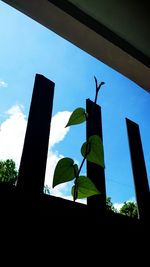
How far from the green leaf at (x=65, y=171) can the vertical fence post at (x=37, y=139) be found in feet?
0.24

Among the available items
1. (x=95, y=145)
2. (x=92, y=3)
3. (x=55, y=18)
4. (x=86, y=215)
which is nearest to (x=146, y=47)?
(x=92, y=3)

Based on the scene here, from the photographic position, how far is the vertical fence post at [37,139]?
0.62 meters

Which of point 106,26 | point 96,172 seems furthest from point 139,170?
point 106,26

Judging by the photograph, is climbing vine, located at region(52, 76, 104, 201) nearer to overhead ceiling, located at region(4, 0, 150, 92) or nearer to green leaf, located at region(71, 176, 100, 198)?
green leaf, located at region(71, 176, 100, 198)

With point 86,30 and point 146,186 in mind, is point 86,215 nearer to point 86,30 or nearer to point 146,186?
point 146,186

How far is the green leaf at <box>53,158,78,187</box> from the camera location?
514mm

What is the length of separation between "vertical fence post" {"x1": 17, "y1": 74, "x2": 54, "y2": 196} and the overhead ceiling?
420 mm

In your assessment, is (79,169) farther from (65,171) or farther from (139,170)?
(139,170)

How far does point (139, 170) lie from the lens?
2.96 feet

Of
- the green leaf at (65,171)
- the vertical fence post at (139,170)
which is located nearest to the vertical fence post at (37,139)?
the green leaf at (65,171)

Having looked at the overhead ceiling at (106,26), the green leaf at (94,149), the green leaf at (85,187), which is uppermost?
the overhead ceiling at (106,26)

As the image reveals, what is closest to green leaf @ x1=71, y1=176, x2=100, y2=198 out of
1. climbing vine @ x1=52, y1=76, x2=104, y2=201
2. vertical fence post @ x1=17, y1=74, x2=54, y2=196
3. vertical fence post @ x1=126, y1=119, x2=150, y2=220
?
climbing vine @ x1=52, y1=76, x2=104, y2=201

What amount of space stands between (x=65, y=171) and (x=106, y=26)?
3.13ft

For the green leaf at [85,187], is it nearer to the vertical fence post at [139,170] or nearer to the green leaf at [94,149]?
the green leaf at [94,149]
